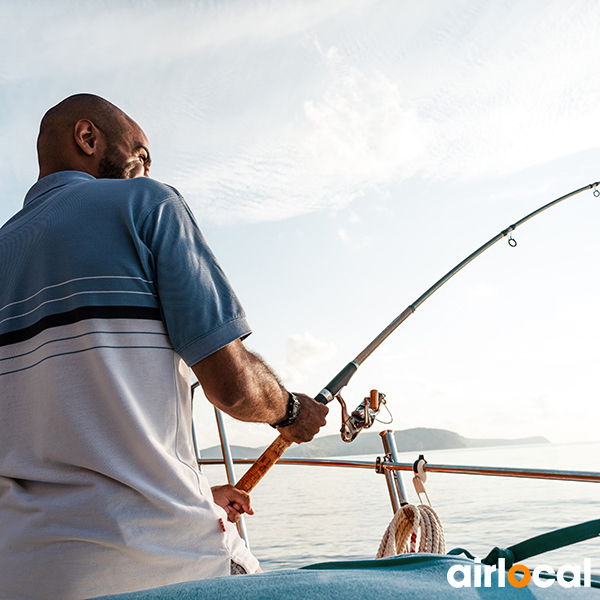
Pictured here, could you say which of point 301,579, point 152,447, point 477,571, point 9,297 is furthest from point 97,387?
point 477,571

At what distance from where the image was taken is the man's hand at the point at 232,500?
1.42 meters

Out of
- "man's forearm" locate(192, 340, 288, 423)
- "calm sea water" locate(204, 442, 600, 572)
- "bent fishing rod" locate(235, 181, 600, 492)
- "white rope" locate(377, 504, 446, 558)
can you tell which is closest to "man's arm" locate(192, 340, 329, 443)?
"man's forearm" locate(192, 340, 288, 423)

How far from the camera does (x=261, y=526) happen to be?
1200 cm

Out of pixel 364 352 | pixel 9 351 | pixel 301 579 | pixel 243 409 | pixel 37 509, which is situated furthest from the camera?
pixel 364 352

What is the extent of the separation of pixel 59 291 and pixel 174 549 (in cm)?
41

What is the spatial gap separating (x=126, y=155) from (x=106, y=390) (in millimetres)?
585

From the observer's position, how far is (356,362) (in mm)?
2229

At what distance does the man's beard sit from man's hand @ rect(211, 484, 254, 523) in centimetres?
78

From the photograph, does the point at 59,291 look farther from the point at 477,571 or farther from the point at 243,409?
the point at 477,571

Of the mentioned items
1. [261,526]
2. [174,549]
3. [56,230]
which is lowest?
[261,526]

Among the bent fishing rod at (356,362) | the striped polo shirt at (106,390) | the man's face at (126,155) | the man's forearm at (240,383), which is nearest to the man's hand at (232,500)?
the bent fishing rod at (356,362)

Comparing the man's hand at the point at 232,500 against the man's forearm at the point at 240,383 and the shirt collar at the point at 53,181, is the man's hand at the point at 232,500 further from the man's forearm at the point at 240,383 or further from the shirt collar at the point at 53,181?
the shirt collar at the point at 53,181

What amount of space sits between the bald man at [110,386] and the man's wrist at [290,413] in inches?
7.7

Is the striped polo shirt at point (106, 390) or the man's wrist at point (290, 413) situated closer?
the striped polo shirt at point (106, 390)
